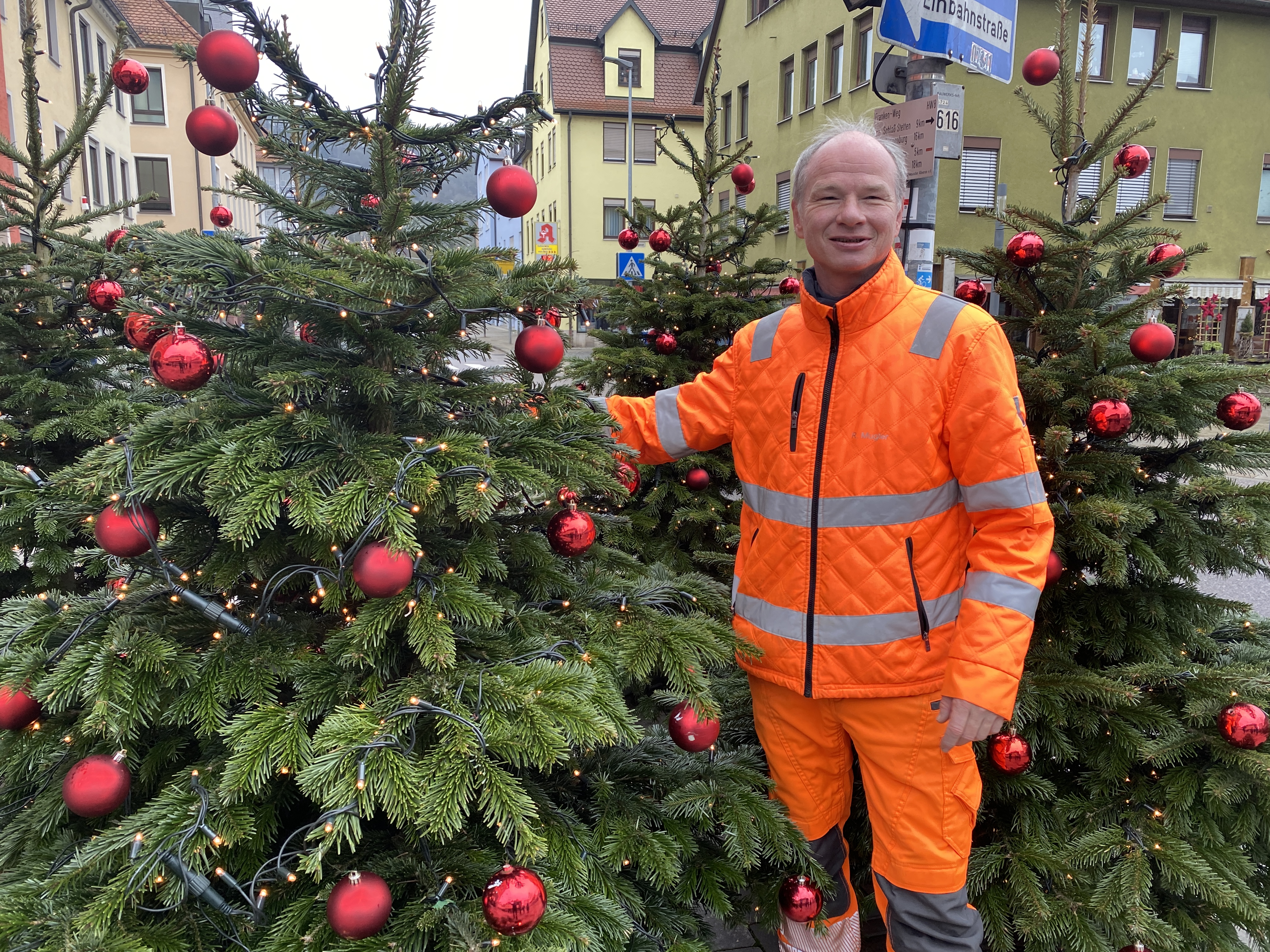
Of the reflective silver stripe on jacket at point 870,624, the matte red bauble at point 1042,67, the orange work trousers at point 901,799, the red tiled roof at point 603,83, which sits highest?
the red tiled roof at point 603,83

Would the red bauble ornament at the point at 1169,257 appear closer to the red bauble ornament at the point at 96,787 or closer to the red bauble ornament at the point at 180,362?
the red bauble ornament at the point at 180,362

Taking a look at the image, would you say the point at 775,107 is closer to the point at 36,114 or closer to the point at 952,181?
the point at 952,181

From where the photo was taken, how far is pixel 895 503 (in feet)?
7.14

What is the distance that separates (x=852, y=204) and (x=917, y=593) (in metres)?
1.02

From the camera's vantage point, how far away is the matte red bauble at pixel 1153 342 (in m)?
2.78

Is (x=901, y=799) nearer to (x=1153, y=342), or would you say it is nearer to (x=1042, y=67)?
(x=1153, y=342)

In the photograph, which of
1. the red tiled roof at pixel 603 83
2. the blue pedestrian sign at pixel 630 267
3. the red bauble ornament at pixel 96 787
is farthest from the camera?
the red tiled roof at pixel 603 83

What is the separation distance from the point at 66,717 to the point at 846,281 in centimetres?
211

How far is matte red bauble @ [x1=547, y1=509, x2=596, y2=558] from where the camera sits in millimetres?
1979

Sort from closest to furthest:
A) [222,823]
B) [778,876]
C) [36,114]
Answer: [222,823]
[778,876]
[36,114]

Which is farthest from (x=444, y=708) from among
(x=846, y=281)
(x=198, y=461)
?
(x=846, y=281)

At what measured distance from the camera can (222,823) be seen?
154 cm

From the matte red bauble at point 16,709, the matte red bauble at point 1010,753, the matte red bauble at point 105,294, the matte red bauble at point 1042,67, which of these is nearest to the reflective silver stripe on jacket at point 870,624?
the matte red bauble at point 1010,753

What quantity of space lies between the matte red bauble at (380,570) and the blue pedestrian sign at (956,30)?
11.8 ft
